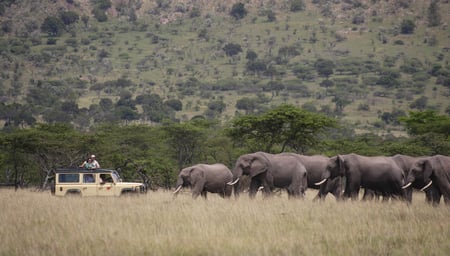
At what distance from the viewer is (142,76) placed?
166m

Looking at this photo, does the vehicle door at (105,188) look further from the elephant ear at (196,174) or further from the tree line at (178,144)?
the tree line at (178,144)

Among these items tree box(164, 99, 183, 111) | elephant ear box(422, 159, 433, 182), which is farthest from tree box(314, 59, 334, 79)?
elephant ear box(422, 159, 433, 182)

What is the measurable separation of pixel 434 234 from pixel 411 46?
177696 millimetres

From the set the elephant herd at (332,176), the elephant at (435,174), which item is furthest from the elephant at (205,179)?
the elephant at (435,174)

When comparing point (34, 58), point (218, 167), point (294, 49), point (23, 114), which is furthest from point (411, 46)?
point (218, 167)

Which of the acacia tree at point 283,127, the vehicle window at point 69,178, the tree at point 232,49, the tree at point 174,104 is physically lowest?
the tree at point 174,104

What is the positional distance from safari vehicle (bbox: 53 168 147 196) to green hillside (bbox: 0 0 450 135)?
81535mm

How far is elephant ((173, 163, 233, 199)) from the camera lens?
87.3 ft

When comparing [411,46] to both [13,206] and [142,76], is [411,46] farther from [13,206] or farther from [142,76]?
[13,206]

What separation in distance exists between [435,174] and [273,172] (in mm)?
5674

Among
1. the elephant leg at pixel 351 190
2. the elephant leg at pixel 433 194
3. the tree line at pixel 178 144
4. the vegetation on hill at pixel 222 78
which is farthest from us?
the vegetation on hill at pixel 222 78

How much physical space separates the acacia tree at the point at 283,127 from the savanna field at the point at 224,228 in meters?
21.7

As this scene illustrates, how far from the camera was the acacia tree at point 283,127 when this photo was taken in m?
44.8

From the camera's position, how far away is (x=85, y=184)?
84.6 feet
